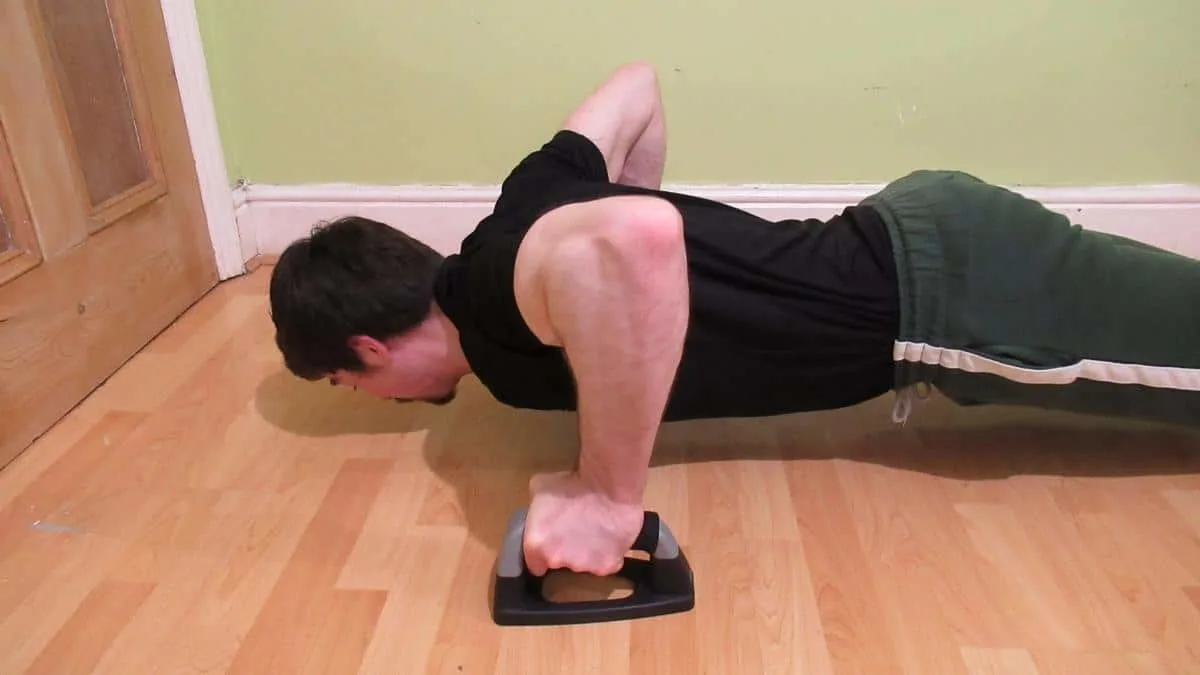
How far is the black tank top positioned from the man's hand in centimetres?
15

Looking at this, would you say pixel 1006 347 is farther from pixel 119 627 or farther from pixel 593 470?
pixel 119 627

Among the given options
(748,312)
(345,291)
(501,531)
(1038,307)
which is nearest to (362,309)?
(345,291)

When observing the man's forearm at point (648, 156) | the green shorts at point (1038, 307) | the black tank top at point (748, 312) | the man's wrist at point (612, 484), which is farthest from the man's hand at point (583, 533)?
the man's forearm at point (648, 156)

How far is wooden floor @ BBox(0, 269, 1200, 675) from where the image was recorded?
92 cm

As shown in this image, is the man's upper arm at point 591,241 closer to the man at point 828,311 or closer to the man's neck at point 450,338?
the man at point 828,311

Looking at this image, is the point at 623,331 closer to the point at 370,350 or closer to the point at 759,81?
the point at 370,350

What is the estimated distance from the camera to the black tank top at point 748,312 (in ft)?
3.42

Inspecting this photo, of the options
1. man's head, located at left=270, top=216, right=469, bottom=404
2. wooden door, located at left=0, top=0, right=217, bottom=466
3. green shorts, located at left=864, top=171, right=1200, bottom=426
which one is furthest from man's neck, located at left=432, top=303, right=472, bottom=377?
wooden door, located at left=0, top=0, right=217, bottom=466

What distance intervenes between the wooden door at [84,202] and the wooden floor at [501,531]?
0.28 ft

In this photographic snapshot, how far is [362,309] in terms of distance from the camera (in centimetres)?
104

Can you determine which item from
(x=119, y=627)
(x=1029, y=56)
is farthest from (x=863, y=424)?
(x=119, y=627)

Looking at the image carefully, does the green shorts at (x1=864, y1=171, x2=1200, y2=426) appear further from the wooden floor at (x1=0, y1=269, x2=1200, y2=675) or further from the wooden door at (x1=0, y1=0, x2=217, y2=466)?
the wooden door at (x1=0, y1=0, x2=217, y2=466)

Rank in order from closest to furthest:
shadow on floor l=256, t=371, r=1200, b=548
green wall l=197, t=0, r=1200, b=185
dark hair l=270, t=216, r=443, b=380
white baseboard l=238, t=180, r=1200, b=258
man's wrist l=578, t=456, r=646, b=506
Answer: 1. man's wrist l=578, t=456, r=646, b=506
2. dark hair l=270, t=216, r=443, b=380
3. shadow on floor l=256, t=371, r=1200, b=548
4. green wall l=197, t=0, r=1200, b=185
5. white baseboard l=238, t=180, r=1200, b=258

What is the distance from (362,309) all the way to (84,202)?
2.03 ft
